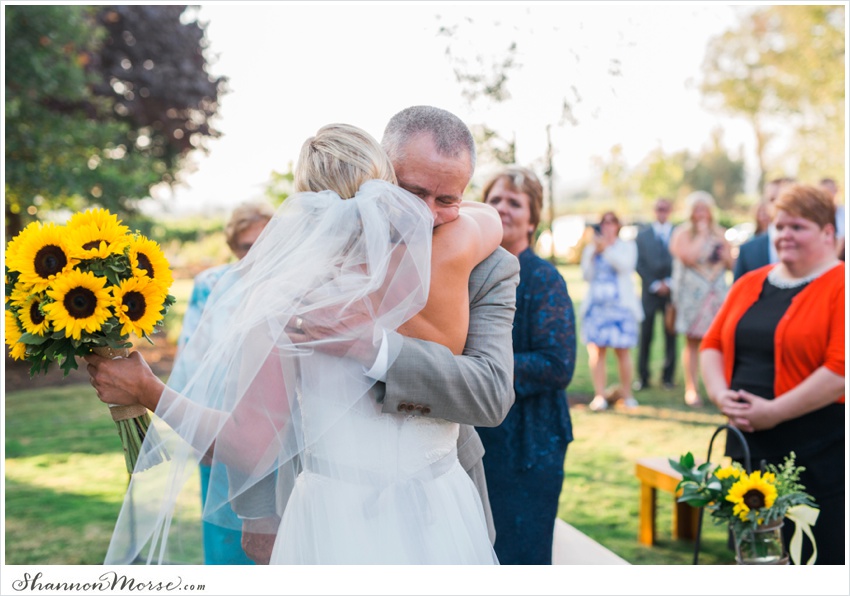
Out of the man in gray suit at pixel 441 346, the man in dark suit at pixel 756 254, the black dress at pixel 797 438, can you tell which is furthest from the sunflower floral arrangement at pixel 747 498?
the man in dark suit at pixel 756 254

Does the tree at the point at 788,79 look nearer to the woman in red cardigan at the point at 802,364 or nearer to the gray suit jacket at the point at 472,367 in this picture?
the woman in red cardigan at the point at 802,364

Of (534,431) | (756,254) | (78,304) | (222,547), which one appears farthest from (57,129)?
(78,304)

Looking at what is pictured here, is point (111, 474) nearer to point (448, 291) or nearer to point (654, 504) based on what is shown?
point (654, 504)

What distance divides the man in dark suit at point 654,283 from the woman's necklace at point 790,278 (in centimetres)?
600

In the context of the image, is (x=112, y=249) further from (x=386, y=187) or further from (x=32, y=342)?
(x=386, y=187)

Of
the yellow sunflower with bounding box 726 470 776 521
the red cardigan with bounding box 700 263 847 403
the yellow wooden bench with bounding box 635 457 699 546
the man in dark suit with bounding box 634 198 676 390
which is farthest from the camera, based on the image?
the man in dark suit with bounding box 634 198 676 390

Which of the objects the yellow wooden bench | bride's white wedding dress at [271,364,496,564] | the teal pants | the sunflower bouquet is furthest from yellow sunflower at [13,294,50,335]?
the yellow wooden bench

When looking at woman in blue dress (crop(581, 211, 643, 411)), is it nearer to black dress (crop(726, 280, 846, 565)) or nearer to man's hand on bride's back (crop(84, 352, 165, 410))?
black dress (crop(726, 280, 846, 565))

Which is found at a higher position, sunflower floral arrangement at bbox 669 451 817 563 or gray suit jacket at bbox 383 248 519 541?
gray suit jacket at bbox 383 248 519 541

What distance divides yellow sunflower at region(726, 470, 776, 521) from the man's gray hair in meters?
1.87

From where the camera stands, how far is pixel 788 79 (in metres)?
34.8

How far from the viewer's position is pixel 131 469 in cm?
219

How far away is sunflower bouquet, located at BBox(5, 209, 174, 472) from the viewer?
6.32 feet

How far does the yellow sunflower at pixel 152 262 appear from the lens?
2043 millimetres
